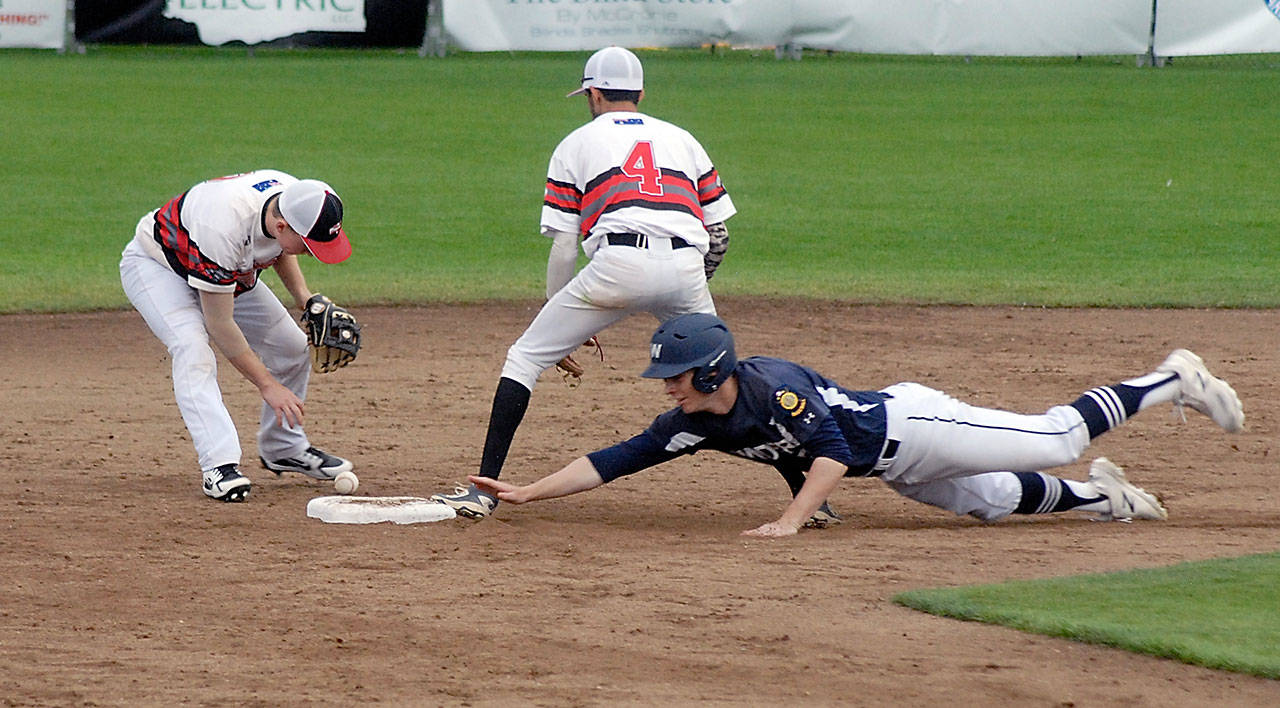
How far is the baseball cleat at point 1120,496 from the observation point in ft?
20.7

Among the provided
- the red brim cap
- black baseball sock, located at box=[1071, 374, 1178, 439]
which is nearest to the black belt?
the red brim cap

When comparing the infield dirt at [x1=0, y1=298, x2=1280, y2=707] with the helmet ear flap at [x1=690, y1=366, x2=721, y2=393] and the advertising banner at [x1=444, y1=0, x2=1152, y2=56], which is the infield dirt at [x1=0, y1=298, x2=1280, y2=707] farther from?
the advertising banner at [x1=444, y1=0, x2=1152, y2=56]

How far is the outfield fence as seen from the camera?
25.4 meters

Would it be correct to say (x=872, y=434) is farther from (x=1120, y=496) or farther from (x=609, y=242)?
(x=609, y=242)

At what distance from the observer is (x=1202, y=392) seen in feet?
20.8

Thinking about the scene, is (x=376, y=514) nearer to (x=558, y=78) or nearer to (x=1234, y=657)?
(x=1234, y=657)

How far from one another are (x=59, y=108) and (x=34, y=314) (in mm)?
11171

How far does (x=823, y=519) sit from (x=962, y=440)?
66cm

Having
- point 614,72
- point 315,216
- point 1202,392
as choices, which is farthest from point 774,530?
point 315,216

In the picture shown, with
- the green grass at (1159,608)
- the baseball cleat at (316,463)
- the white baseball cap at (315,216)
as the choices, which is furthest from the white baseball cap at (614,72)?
the green grass at (1159,608)

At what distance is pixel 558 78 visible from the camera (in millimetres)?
25062

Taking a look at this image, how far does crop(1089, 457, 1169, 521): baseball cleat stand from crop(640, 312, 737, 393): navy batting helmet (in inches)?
62.6

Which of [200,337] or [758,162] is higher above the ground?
[758,162]

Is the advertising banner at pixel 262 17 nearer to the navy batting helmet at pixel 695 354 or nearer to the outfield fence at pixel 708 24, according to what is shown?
the outfield fence at pixel 708 24
